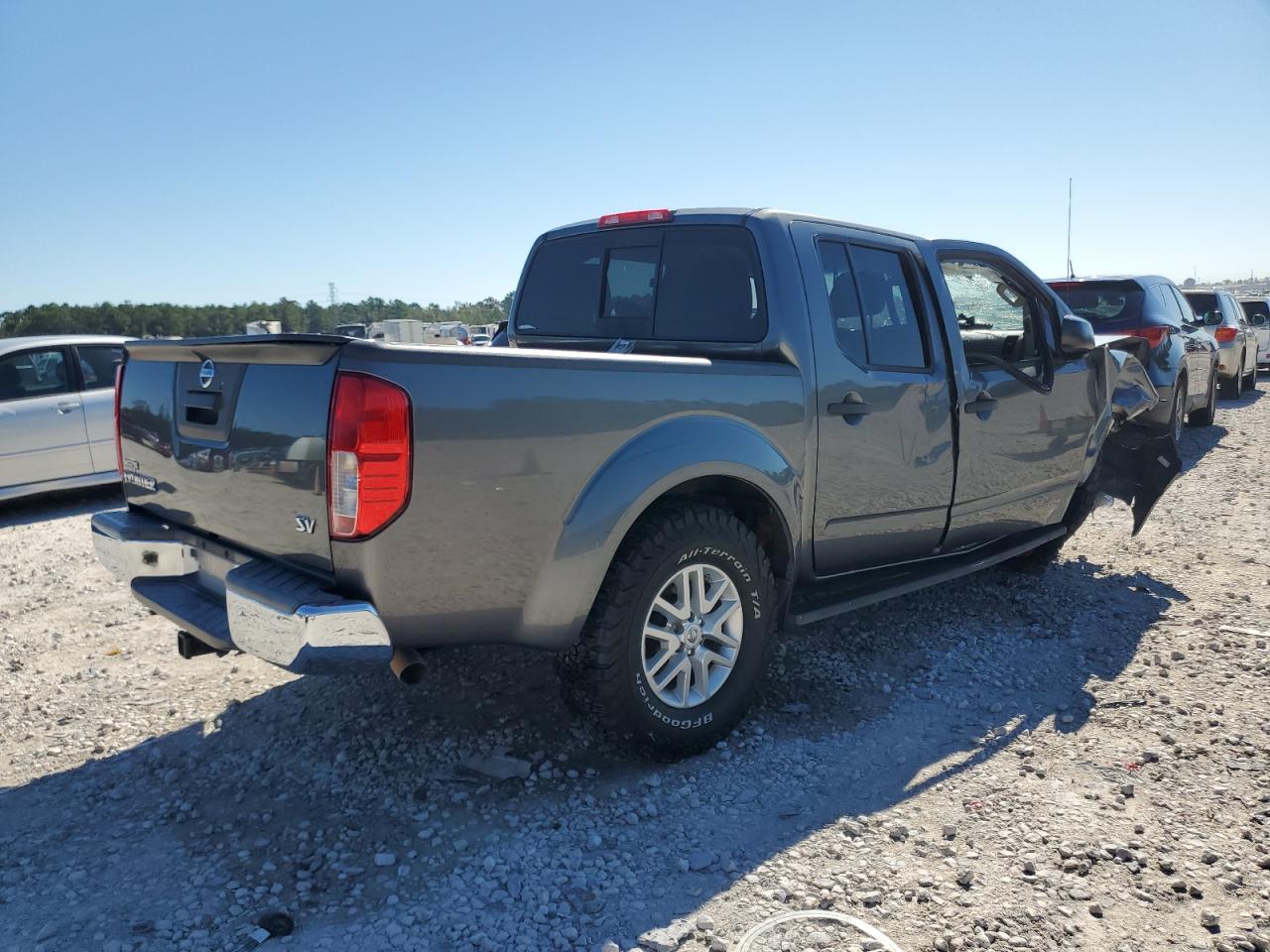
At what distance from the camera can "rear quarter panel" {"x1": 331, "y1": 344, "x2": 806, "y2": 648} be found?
8.49ft

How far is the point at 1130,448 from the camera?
6.06 meters

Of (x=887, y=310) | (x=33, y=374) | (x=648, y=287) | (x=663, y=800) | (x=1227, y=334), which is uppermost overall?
(x=648, y=287)

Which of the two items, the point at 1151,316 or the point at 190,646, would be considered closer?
the point at 190,646

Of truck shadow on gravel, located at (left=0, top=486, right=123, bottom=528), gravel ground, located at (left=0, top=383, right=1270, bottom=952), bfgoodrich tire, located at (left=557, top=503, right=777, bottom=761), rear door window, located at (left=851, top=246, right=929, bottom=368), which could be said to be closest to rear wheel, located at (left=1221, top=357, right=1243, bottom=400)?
gravel ground, located at (left=0, top=383, right=1270, bottom=952)

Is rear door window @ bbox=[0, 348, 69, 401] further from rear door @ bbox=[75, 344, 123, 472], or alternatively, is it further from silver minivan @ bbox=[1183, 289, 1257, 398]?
silver minivan @ bbox=[1183, 289, 1257, 398]

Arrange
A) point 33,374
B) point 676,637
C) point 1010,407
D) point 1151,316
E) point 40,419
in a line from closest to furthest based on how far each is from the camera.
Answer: point 676,637 < point 1010,407 < point 40,419 < point 33,374 < point 1151,316

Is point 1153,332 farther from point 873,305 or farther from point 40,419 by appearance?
point 40,419

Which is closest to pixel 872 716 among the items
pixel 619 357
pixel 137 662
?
pixel 619 357

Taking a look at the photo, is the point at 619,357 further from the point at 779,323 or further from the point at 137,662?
the point at 137,662

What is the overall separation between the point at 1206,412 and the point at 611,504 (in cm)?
1183

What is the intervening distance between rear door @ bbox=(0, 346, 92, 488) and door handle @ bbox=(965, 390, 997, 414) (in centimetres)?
760

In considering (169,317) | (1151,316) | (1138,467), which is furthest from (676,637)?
(169,317)

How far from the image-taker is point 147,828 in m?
3.02

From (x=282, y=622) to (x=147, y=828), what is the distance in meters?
1.09
